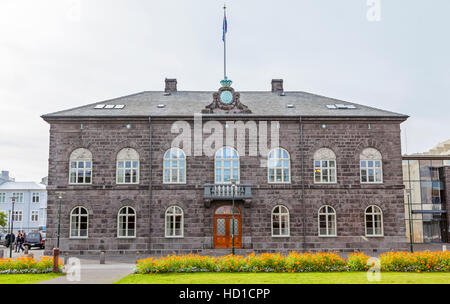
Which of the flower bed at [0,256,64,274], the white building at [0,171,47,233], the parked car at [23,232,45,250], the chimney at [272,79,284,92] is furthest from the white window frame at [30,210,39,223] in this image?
the flower bed at [0,256,64,274]

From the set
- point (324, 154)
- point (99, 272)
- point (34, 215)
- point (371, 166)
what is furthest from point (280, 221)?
point (34, 215)

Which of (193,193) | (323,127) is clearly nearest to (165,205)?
(193,193)

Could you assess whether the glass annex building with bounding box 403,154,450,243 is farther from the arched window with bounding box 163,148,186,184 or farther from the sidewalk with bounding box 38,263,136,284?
the sidewalk with bounding box 38,263,136,284

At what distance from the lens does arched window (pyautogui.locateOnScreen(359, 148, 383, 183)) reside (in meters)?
29.9

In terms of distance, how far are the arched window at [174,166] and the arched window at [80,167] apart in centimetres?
551

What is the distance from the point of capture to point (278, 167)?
29750 millimetres

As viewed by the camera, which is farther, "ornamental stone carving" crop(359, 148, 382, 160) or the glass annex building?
the glass annex building

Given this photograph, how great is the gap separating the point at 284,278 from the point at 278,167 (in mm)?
14440

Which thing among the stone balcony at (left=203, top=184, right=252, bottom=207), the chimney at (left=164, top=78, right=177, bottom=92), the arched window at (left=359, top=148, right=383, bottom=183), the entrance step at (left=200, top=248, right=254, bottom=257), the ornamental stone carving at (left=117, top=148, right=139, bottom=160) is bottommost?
the entrance step at (left=200, top=248, right=254, bottom=257)

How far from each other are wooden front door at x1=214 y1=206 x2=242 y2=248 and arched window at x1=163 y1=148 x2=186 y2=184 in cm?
354

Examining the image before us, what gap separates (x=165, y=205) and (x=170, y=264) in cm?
1098

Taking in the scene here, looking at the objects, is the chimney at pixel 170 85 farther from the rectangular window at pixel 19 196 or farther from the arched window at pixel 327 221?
the rectangular window at pixel 19 196

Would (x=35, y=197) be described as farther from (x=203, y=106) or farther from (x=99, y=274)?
(x=99, y=274)

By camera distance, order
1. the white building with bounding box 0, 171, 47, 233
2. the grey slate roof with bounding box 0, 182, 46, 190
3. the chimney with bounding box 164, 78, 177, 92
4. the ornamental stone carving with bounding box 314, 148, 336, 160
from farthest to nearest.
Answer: the grey slate roof with bounding box 0, 182, 46, 190 → the white building with bounding box 0, 171, 47, 233 → the chimney with bounding box 164, 78, 177, 92 → the ornamental stone carving with bounding box 314, 148, 336, 160
